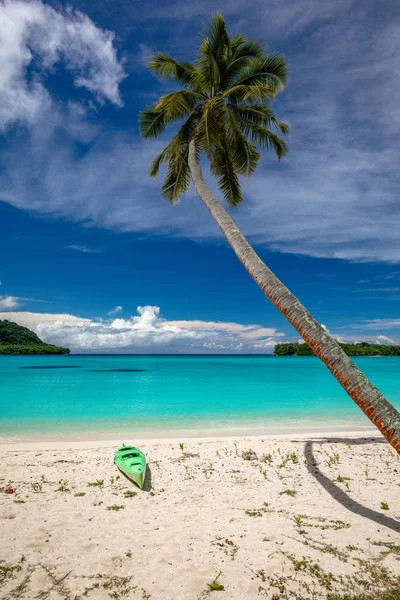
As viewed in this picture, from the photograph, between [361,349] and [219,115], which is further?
[361,349]

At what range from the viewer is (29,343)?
13125cm

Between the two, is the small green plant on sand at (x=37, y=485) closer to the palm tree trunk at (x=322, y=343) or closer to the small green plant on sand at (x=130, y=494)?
the small green plant on sand at (x=130, y=494)

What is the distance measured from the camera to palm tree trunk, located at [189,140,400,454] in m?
4.02

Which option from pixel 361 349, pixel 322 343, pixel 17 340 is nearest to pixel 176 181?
pixel 322 343

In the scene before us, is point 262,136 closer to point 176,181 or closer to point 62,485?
point 176,181

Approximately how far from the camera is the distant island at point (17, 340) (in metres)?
121

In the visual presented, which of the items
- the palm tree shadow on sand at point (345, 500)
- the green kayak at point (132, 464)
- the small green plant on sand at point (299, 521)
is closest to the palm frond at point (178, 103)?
the green kayak at point (132, 464)

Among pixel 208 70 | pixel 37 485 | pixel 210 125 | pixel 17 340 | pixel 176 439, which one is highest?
pixel 17 340

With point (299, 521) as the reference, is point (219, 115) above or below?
above

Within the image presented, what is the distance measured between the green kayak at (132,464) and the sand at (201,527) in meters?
0.17

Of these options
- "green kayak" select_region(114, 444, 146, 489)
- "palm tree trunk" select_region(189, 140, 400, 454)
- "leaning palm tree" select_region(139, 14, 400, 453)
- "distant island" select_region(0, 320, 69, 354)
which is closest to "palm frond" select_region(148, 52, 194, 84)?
"leaning palm tree" select_region(139, 14, 400, 453)

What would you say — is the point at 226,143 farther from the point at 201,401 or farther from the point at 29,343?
the point at 29,343

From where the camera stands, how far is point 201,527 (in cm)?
502

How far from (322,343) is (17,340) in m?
139
